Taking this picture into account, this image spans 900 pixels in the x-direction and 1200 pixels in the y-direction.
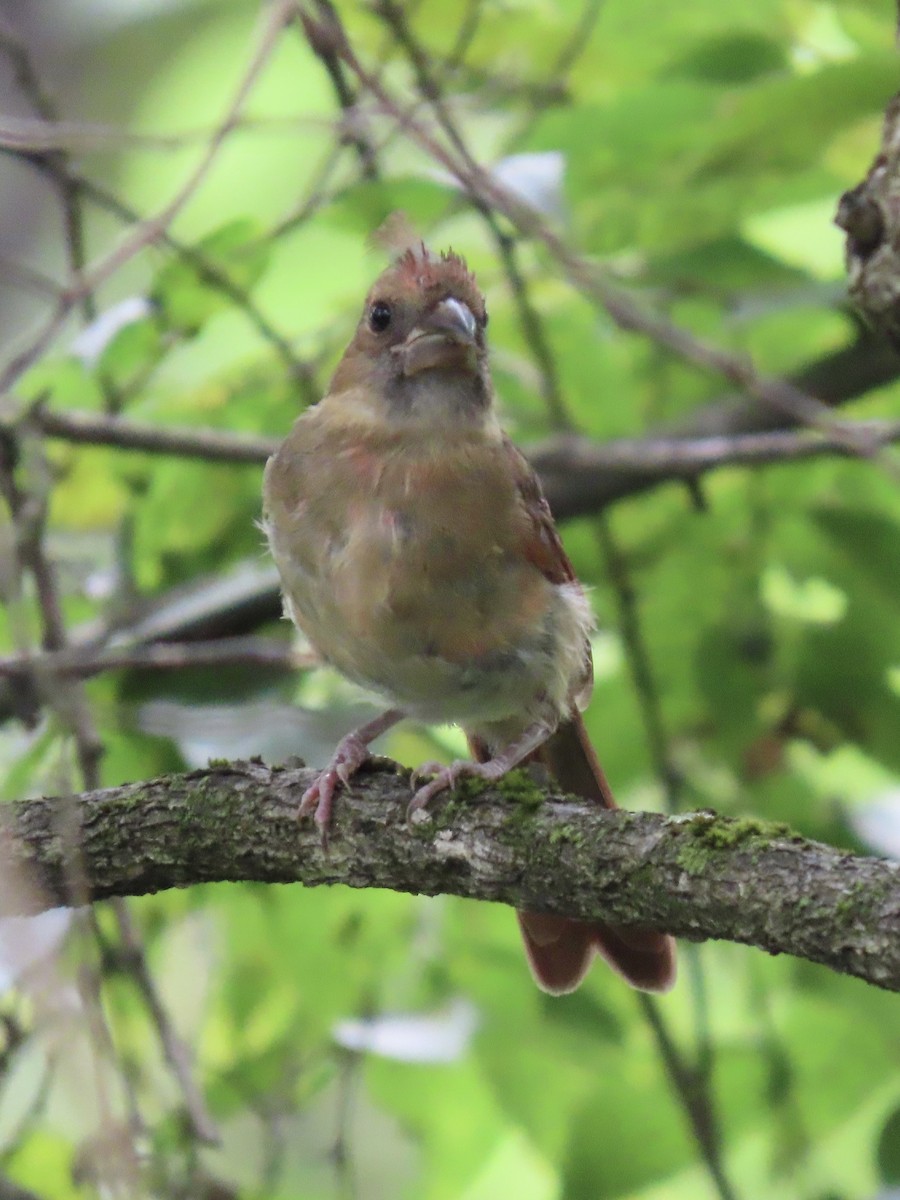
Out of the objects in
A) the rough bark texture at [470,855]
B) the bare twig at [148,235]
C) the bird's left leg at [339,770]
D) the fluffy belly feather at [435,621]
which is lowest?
the rough bark texture at [470,855]

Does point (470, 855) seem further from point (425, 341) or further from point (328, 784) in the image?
point (425, 341)

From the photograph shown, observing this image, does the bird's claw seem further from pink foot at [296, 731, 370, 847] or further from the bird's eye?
the bird's eye

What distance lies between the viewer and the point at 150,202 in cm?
504

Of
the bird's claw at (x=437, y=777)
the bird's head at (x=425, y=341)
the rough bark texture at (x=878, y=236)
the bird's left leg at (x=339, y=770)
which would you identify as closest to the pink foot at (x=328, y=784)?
the bird's left leg at (x=339, y=770)

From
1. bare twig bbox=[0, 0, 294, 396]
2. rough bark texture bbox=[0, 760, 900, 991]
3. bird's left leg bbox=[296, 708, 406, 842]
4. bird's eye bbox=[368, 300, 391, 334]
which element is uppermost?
bird's eye bbox=[368, 300, 391, 334]

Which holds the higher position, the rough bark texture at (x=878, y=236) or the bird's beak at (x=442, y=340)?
the bird's beak at (x=442, y=340)

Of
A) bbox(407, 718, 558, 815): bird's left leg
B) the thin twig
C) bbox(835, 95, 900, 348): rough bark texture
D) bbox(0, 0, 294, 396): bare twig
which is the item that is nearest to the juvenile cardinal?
bbox(407, 718, 558, 815): bird's left leg

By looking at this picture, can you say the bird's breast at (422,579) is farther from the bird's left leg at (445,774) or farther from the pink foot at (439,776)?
the pink foot at (439,776)

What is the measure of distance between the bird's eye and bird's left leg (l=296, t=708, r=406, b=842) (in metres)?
0.83

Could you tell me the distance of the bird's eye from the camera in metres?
3.55

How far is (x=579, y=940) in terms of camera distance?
3.67 meters

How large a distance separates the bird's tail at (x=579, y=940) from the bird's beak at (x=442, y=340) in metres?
0.87

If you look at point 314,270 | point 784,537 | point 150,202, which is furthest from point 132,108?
point 784,537

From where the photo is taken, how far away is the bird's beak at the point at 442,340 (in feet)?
11.2
